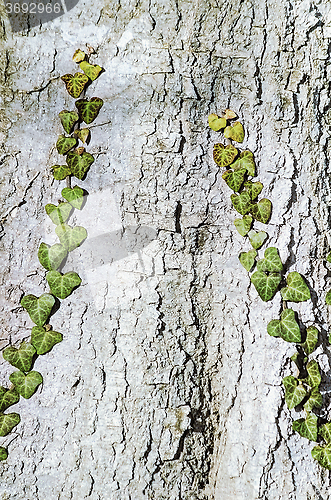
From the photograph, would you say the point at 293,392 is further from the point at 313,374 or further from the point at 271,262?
the point at 271,262

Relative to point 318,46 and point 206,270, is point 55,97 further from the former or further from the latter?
point 318,46

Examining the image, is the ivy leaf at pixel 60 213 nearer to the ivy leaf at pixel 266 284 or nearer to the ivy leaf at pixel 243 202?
the ivy leaf at pixel 243 202

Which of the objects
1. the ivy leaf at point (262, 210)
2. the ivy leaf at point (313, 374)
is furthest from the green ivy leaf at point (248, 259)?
the ivy leaf at point (313, 374)

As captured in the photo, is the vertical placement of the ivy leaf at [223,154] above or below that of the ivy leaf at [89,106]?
below

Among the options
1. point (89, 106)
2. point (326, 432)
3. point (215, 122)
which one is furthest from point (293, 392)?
point (89, 106)

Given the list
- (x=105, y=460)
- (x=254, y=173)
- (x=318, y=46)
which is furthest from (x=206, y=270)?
(x=318, y=46)

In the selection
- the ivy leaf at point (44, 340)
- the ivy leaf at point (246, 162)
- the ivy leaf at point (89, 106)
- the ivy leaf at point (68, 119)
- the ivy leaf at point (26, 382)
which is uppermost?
the ivy leaf at point (89, 106)
